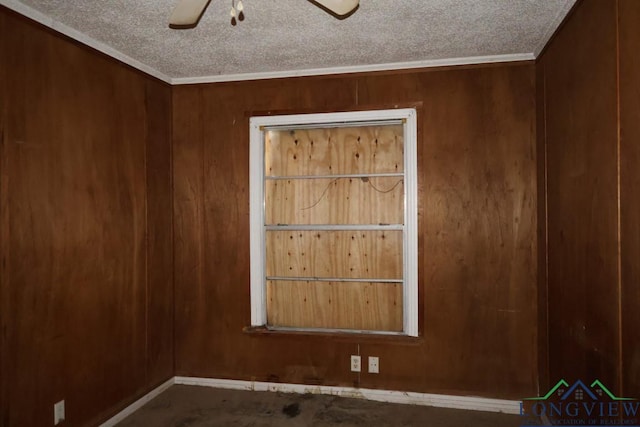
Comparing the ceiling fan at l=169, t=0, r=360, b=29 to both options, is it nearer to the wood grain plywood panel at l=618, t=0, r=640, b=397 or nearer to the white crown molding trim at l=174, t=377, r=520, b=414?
the wood grain plywood panel at l=618, t=0, r=640, b=397

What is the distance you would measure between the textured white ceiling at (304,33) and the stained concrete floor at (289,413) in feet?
8.02

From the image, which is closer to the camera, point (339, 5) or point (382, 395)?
point (339, 5)

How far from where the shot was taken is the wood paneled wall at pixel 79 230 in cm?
204

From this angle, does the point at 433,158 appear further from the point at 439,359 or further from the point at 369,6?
the point at 439,359

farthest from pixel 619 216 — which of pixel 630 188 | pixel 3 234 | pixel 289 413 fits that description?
pixel 3 234

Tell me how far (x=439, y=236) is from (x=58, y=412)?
2.59 meters

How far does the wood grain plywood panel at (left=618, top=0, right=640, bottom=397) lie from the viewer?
4.85ft

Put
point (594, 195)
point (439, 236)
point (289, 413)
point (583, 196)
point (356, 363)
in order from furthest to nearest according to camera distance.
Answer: point (356, 363) < point (439, 236) < point (289, 413) < point (583, 196) < point (594, 195)

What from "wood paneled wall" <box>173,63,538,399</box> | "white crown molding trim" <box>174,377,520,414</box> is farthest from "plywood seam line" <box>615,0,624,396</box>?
"white crown molding trim" <box>174,377,520,414</box>

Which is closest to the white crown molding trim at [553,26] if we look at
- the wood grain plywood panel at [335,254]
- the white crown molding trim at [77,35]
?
the wood grain plywood panel at [335,254]

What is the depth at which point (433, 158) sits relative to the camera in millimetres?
2910

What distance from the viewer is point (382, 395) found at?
2969 millimetres

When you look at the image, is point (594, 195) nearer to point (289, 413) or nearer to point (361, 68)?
point (361, 68)

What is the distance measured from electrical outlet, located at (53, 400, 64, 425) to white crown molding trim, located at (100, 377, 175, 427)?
1.15 ft
